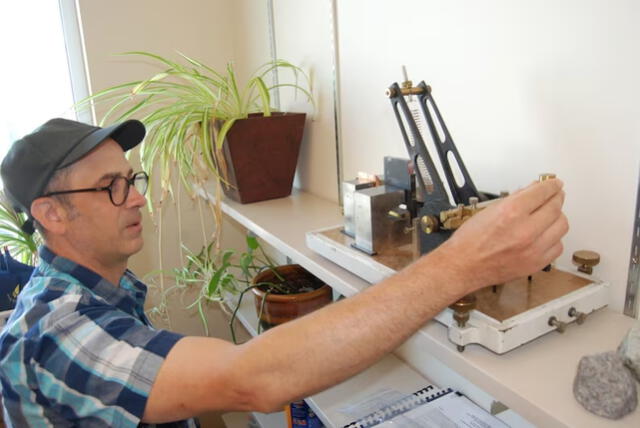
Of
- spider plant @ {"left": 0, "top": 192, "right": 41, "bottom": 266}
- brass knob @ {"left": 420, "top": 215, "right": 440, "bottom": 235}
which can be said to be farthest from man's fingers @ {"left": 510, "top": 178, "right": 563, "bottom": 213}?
spider plant @ {"left": 0, "top": 192, "right": 41, "bottom": 266}

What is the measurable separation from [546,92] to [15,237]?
1.91m

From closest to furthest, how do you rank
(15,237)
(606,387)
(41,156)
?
(606,387) < (41,156) < (15,237)

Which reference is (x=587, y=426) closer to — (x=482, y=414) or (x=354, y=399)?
(x=482, y=414)

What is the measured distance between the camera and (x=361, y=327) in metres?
0.60

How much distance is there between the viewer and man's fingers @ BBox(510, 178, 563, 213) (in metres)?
0.56

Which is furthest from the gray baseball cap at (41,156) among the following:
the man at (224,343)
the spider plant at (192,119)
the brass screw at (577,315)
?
the brass screw at (577,315)

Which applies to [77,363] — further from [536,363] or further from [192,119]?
[192,119]

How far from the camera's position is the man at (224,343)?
1.89 feet

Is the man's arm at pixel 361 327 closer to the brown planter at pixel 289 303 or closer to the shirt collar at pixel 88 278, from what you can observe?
the shirt collar at pixel 88 278

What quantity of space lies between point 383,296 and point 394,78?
64cm

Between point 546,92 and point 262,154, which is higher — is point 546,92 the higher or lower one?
the higher one

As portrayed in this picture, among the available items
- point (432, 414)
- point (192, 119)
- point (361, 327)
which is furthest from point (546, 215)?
point (192, 119)

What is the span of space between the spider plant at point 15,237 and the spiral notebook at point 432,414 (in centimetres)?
153

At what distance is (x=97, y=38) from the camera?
1.86 m
